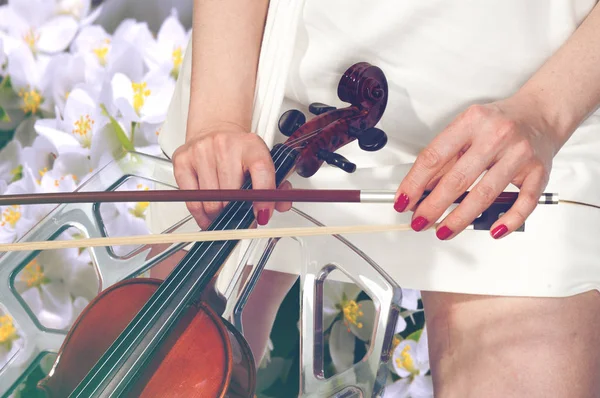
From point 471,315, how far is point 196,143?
1.08 ft

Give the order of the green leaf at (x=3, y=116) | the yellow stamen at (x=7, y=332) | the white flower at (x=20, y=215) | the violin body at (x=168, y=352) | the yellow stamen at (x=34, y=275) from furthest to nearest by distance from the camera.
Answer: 1. the green leaf at (x=3, y=116)
2. the white flower at (x=20, y=215)
3. the yellow stamen at (x=34, y=275)
4. the yellow stamen at (x=7, y=332)
5. the violin body at (x=168, y=352)

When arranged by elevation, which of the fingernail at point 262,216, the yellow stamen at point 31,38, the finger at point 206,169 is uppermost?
the yellow stamen at point 31,38

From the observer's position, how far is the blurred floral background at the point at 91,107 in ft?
2.77

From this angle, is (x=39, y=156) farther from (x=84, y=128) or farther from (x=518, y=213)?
(x=518, y=213)

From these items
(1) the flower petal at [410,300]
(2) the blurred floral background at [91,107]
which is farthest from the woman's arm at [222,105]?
(1) the flower petal at [410,300]

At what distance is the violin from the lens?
1.53ft

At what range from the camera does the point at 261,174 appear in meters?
0.54

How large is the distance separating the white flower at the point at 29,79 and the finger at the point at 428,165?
2.11ft

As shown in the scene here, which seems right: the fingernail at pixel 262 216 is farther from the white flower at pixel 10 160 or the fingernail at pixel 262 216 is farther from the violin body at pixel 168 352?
the white flower at pixel 10 160

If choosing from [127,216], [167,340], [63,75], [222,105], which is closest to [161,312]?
[167,340]

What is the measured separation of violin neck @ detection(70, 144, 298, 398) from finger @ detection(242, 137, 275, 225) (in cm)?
2

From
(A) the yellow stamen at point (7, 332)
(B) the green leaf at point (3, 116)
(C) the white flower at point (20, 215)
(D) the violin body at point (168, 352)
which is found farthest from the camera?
(B) the green leaf at point (3, 116)

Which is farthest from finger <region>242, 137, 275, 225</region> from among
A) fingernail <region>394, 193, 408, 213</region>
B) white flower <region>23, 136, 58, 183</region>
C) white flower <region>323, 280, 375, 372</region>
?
white flower <region>23, 136, 58, 183</region>

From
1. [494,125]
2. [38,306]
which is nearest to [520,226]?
[494,125]
